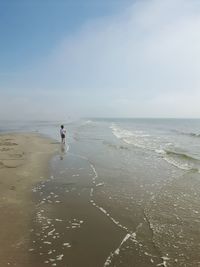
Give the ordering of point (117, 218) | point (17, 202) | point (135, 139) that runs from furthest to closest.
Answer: point (135, 139) → point (17, 202) → point (117, 218)

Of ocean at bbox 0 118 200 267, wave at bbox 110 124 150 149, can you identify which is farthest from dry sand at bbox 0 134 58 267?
wave at bbox 110 124 150 149

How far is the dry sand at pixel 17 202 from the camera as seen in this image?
652 cm

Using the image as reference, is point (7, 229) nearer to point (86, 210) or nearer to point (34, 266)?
point (34, 266)

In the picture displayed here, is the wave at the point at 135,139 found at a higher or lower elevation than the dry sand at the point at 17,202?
lower

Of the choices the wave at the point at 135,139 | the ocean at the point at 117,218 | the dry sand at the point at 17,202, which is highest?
the dry sand at the point at 17,202

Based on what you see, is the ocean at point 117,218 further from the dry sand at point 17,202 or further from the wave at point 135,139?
the wave at point 135,139

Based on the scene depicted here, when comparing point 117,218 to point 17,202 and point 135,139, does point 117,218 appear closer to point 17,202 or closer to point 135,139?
point 17,202

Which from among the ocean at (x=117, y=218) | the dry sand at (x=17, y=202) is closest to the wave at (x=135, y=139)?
the dry sand at (x=17, y=202)

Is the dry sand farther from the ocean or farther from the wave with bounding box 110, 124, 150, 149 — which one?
the wave with bounding box 110, 124, 150, 149

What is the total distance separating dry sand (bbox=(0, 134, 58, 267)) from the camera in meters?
6.52

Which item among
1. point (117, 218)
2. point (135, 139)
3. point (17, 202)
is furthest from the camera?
point (135, 139)

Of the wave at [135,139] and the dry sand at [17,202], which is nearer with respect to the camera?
the dry sand at [17,202]

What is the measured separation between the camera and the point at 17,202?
989cm

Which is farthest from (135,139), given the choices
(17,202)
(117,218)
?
(117,218)
